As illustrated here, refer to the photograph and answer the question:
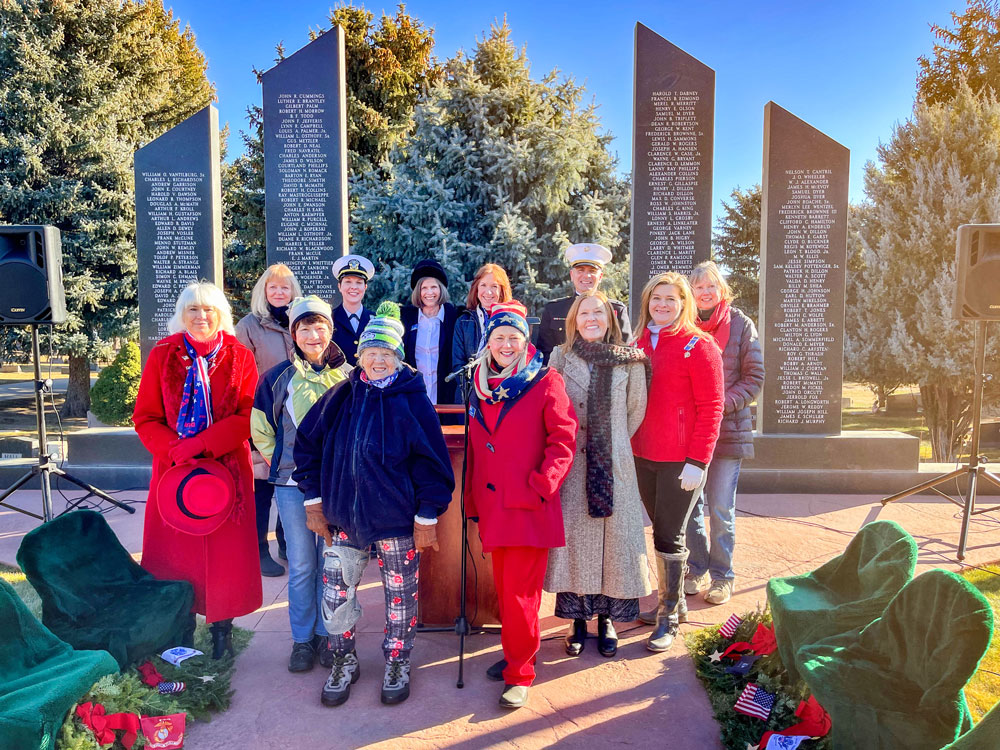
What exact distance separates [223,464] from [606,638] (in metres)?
2.18

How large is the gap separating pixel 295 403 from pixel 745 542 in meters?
3.76

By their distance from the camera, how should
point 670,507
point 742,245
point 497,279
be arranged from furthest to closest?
1. point 742,245
2. point 497,279
3. point 670,507

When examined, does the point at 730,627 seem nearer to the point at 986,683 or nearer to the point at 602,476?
the point at 602,476

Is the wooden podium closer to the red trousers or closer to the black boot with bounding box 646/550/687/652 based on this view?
the red trousers

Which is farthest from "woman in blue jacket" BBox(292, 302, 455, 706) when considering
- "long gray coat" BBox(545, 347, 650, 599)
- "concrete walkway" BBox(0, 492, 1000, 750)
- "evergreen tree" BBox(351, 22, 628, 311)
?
"evergreen tree" BBox(351, 22, 628, 311)

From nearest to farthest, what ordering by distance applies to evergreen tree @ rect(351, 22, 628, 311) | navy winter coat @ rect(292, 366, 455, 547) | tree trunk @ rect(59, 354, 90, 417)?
navy winter coat @ rect(292, 366, 455, 547) < evergreen tree @ rect(351, 22, 628, 311) < tree trunk @ rect(59, 354, 90, 417)

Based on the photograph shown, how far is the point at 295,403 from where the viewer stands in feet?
11.1

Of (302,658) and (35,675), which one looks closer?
(35,675)

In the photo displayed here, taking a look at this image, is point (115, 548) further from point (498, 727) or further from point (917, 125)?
point (917, 125)

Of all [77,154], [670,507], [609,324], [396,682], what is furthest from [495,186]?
[77,154]

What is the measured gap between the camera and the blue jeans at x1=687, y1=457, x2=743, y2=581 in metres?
4.27

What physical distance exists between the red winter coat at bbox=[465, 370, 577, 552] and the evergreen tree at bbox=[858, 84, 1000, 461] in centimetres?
1196

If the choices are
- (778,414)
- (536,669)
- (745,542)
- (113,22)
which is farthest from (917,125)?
(113,22)

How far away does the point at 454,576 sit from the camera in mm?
3848
